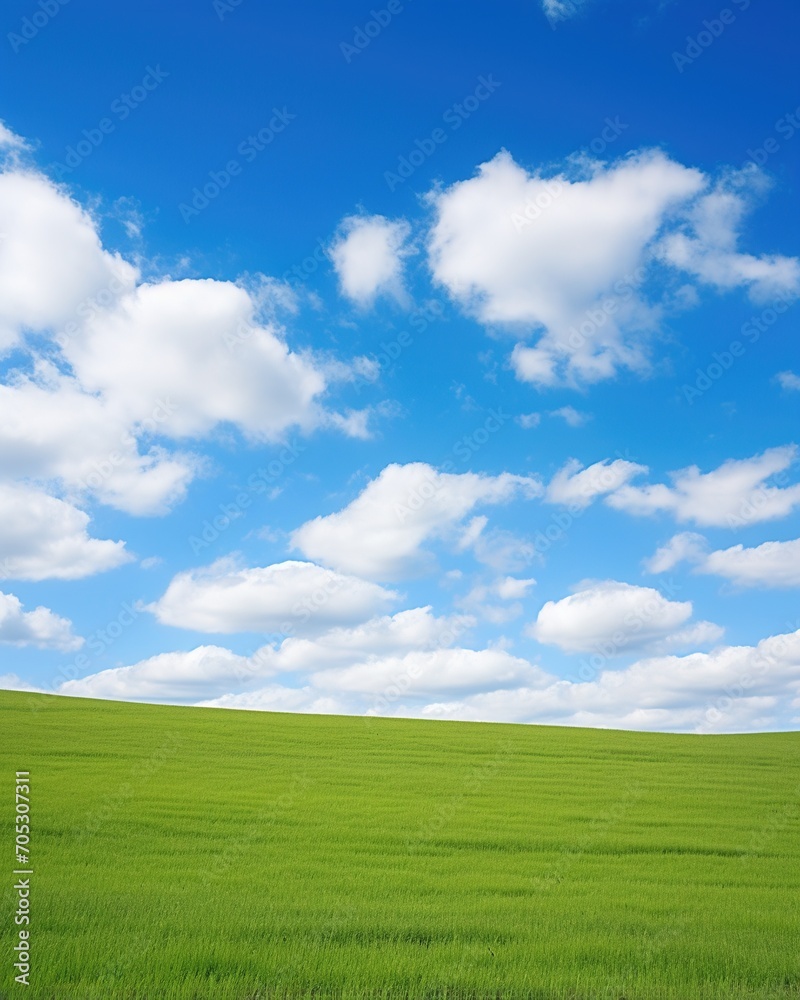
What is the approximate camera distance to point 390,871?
490 inches

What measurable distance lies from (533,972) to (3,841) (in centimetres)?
1015

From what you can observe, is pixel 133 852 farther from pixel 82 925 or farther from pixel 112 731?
pixel 112 731

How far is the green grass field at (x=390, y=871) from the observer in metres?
7.71

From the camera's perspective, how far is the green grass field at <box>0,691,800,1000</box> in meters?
7.71

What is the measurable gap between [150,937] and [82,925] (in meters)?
1.02


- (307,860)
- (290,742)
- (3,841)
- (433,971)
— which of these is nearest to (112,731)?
(290,742)

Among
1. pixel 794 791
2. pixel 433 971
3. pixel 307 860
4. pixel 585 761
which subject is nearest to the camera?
pixel 433 971

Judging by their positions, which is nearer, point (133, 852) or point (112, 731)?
point (133, 852)

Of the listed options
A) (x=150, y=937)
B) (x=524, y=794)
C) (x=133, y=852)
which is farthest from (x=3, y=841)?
(x=524, y=794)

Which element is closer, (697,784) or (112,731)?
(697,784)

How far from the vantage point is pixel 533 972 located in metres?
7.91

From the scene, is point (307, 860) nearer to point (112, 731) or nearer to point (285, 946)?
point (285, 946)

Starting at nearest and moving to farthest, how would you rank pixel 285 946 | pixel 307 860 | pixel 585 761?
1. pixel 285 946
2. pixel 307 860
3. pixel 585 761

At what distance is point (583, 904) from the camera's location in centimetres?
1090
